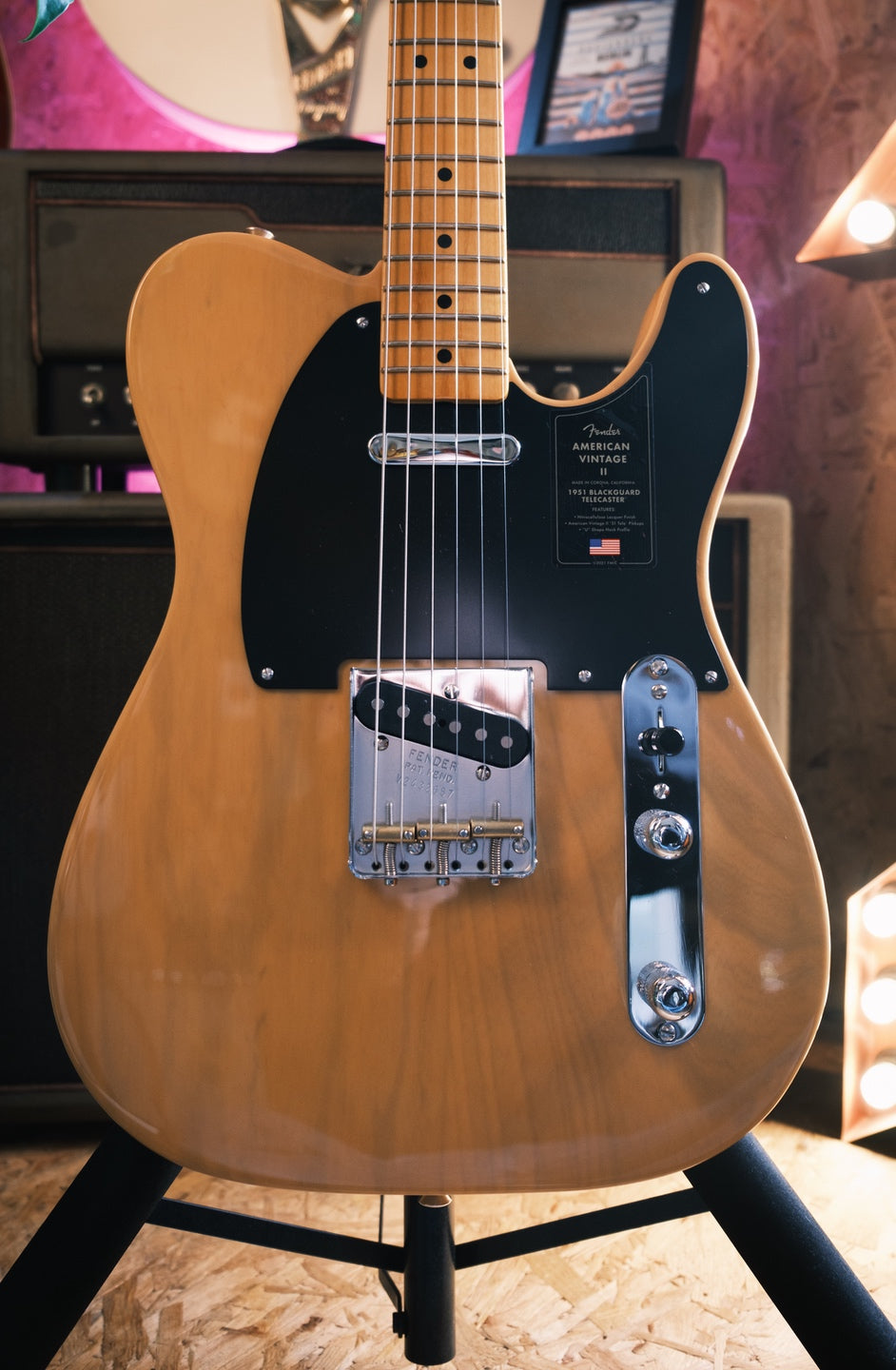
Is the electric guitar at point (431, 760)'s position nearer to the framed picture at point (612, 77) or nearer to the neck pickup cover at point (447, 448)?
the neck pickup cover at point (447, 448)

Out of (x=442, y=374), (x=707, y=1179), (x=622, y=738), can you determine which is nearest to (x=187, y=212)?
(x=442, y=374)

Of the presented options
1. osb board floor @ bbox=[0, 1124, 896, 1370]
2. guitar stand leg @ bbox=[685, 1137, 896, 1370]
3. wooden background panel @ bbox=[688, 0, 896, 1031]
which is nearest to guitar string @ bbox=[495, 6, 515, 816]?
guitar stand leg @ bbox=[685, 1137, 896, 1370]

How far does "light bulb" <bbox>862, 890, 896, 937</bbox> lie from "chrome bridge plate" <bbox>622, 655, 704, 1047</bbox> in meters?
0.46

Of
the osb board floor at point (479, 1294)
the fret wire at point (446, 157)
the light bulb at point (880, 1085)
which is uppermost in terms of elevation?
the fret wire at point (446, 157)

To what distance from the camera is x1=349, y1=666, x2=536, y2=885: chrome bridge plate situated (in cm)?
60

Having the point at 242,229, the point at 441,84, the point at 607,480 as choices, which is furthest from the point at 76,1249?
the point at 242,229

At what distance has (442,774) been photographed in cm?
63

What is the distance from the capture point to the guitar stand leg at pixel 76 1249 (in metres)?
0.58

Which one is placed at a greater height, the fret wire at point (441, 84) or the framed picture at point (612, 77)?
the framed picture at point (612, 77)

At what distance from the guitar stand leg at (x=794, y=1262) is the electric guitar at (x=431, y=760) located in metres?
0.04

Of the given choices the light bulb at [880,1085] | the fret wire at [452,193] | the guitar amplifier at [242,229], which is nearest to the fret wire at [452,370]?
the fret wire at [452,193]

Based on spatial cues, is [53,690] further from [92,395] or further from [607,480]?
[607,480]

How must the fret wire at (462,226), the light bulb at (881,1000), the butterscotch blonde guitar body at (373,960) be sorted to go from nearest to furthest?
1. the butterscotch blonde guitar body at (373,960)
2. the fret wire at (462,226)
3. the light bulb at (881,1000)

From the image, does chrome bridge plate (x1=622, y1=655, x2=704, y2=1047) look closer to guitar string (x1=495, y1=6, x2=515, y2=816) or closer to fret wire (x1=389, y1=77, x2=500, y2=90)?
guitar string (x1=495, y1=6, x2=515, y2=816)
